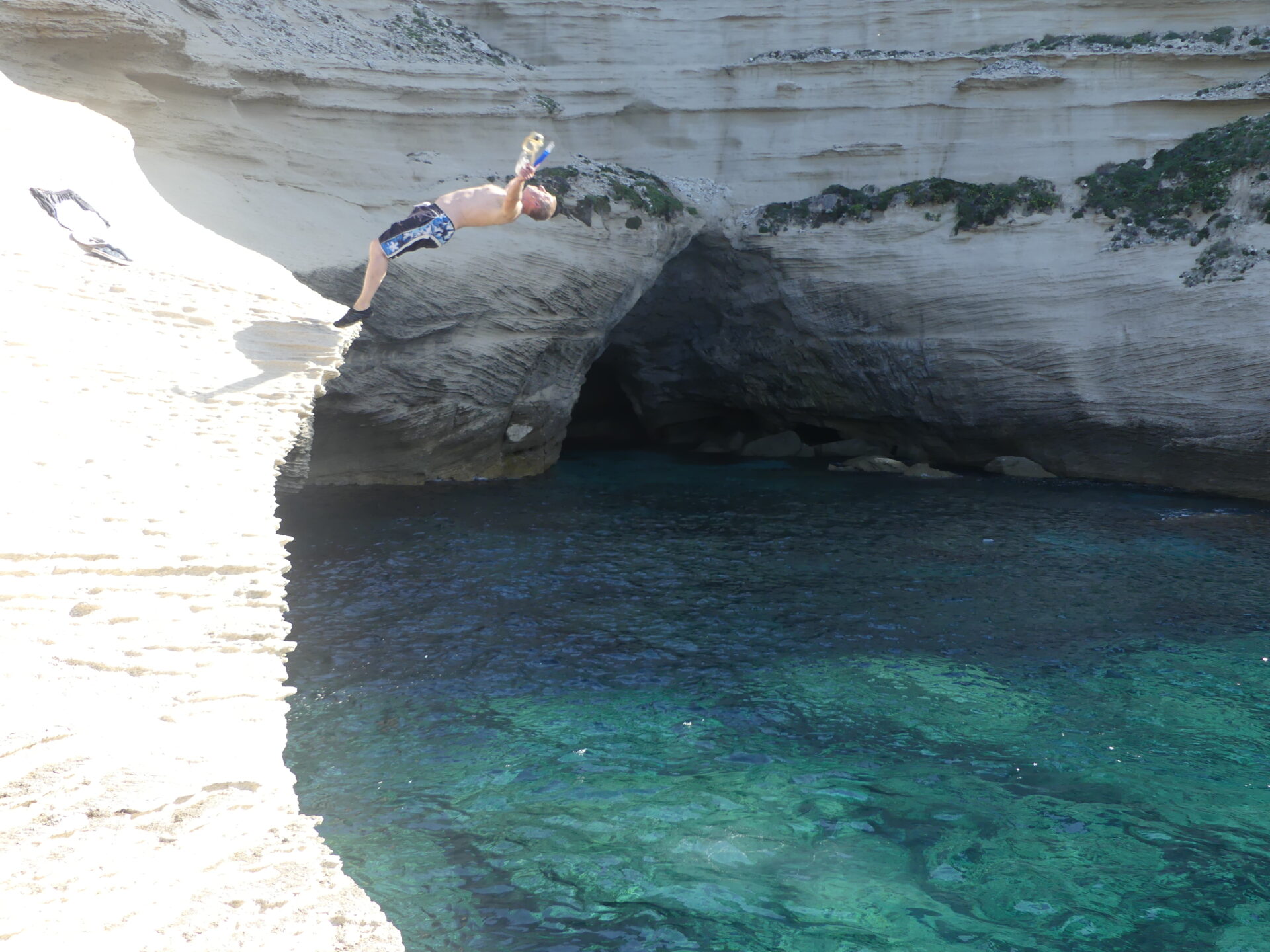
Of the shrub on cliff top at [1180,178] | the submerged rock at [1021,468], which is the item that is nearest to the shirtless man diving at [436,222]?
the shrub on cliff top at [1180,178]

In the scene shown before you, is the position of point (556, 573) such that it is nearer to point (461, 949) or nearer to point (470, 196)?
point (470, 196)

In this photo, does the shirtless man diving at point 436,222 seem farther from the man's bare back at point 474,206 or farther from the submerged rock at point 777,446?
the submerged rock at point 777,446

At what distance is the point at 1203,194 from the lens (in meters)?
20.3

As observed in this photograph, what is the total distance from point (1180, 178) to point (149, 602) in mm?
22218

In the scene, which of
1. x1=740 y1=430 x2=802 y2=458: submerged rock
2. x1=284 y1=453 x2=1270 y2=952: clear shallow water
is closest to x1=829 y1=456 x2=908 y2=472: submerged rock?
x1=740 y1=430 x2=802 y2=458: submerged rock

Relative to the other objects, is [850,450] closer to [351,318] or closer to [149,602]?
[351,318]

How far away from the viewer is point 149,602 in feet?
19.1

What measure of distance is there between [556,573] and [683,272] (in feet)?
41.2

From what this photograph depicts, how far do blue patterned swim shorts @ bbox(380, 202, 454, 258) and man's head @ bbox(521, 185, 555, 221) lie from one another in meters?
1.23

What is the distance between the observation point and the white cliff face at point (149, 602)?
150 inches

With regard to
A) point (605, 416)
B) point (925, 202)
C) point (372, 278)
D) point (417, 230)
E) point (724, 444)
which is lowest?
point (724, 444)

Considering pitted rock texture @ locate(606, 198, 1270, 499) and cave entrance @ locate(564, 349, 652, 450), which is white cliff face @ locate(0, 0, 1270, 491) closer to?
pitted rock texture @ locate(606, 198, 1270, 499)

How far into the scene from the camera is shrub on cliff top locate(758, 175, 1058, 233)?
21.7 metres

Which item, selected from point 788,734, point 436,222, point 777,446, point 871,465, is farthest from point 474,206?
point 777,446
